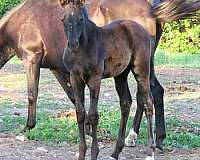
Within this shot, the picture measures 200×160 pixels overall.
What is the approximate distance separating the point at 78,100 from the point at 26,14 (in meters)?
2.87

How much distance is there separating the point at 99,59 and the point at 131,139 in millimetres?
2018

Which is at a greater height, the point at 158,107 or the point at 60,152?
the point at 158,107

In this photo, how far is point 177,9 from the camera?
25.9 feet

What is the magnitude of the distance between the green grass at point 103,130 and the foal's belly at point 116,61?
5.63 feet

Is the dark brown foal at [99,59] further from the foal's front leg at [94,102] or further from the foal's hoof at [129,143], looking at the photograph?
the foal's hoof at [129,143]

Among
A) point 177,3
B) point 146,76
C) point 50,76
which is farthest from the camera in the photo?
point 50,76

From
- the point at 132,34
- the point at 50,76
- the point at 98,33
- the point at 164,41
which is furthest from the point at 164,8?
the point at 164,41

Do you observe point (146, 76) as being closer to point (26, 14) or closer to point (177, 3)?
point (177, 3)

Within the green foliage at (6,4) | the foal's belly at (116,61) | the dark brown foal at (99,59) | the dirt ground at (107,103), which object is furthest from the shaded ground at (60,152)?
the green foliage at (6,4)

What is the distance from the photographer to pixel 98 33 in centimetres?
625

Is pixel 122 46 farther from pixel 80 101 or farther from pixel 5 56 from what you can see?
pixel 5 56

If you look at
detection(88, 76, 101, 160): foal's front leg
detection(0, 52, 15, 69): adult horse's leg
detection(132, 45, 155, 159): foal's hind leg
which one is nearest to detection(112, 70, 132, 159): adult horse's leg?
detection(132, 45, 155, 159): foal's hind leg

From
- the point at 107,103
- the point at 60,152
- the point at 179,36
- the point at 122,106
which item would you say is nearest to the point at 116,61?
the point at 122,106

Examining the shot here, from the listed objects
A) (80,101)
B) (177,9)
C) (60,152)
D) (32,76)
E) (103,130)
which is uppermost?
(177,9)
